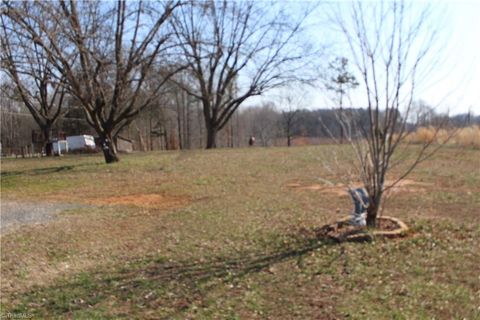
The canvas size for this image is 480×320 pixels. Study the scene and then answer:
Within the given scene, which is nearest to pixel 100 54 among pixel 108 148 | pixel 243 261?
pixel 108 148

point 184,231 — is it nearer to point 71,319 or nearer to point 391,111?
point 71,319

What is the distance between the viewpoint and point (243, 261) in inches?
172

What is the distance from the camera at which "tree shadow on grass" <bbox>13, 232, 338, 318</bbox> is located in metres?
3.47

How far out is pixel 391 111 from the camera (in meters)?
4.82

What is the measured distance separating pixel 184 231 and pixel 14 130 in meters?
35.0

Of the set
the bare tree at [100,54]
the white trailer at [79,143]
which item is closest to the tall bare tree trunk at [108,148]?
the bare tree at [100,54]

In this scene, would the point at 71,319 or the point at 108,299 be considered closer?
the point at 71,319

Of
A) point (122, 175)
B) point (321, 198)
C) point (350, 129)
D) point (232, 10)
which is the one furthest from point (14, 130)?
point (350, 129)

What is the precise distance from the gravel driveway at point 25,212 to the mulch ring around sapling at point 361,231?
4.62 metres

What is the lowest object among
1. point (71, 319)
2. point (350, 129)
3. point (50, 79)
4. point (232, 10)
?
point (71, 319)

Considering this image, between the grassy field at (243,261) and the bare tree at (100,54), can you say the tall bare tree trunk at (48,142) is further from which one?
the grassy field at (243,261)

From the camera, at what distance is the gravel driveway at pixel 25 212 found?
6952 millimetres

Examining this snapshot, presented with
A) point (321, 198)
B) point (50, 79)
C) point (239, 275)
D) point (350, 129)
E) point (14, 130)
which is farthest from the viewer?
point (14, 130)

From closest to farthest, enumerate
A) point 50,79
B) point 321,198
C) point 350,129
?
point 350,129 → point 321,198 → point 50,79
